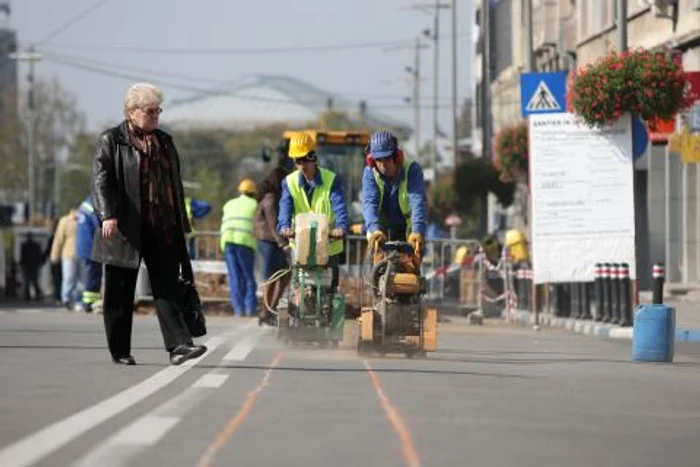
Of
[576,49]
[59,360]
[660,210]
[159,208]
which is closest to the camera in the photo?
[159,208]

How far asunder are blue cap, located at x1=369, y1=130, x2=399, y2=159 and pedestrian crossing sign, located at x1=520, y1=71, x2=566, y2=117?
13589 mm

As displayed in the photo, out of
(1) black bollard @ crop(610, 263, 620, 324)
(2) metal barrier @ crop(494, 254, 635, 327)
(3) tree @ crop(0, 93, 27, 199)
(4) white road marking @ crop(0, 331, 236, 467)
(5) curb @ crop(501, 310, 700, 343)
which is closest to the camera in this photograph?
(4) white road marking @ crop(0, 331, 236, 467)

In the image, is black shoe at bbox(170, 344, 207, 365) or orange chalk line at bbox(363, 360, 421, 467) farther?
black shoe at bbox(170, 344, 207, 365)

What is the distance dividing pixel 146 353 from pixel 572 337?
971 centimetres

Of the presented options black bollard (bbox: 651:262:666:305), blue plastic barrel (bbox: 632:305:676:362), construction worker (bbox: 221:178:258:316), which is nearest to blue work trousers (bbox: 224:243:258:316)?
construction worker (bbox: 221:178:258:316)

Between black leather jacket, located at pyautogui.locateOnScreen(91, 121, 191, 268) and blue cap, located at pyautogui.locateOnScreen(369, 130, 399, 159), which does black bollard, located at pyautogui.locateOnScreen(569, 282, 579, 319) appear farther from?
black leather jacket, located at pyautogui.locateOnScreen(91, 121, 191, 268)

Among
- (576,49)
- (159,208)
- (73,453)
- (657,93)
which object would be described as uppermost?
(576,49)

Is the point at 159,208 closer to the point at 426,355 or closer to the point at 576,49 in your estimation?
the point at 426,355

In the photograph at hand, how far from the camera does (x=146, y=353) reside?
18234mm

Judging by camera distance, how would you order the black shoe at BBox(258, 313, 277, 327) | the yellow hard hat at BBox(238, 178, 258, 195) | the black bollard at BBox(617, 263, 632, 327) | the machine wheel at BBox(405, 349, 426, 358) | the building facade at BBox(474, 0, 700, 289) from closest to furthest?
the machine wheel at BBox(405, 349, 426, 358)
the black shoe at BBox(258, 313, 277, 327)
the black bollard at BBox(617, 263, 632, 327)
the yellow hard hat at BBox(238, 178, 258, 195)
the building facade at BBox(474, 0, 700, 289)

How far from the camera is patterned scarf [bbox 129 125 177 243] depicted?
15688 mm

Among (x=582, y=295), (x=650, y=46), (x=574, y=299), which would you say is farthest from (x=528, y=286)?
(x=650, y=46)

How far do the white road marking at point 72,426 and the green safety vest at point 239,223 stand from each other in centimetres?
1528

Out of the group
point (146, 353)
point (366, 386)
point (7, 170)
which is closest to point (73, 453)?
point (366, 386)
